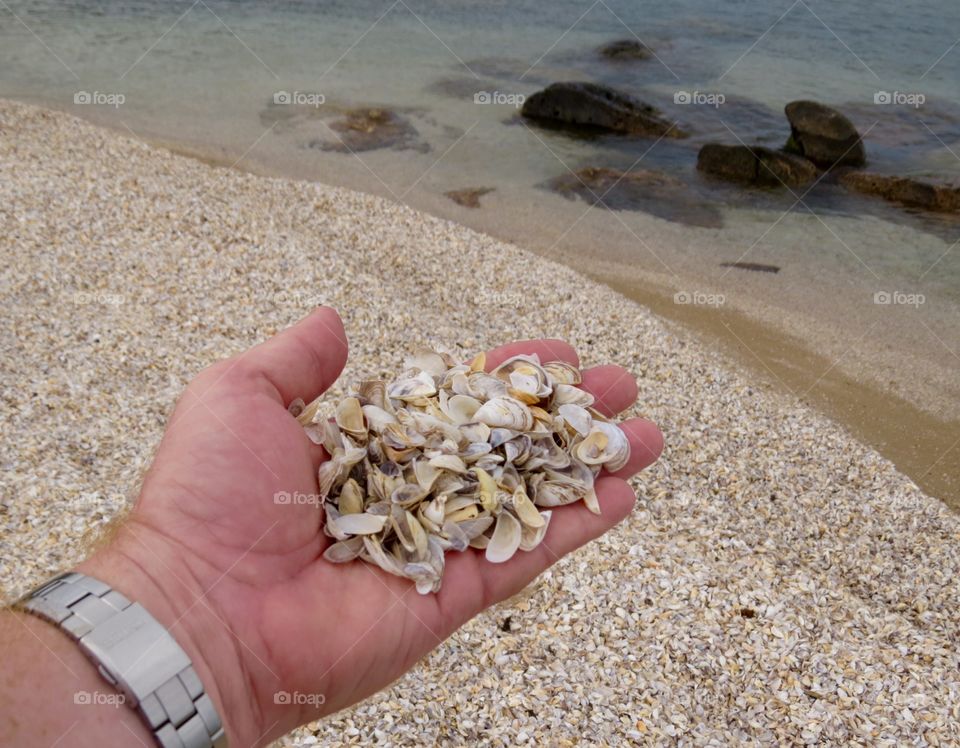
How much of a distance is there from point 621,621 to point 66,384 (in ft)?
10.9

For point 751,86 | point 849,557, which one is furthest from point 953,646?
point 751,86

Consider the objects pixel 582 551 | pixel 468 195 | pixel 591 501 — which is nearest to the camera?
pixel 591 501

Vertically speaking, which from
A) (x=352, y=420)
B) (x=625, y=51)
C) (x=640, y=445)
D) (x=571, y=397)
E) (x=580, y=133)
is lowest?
(x=580, y=133)

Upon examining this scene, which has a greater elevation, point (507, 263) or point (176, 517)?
point (176, 517)

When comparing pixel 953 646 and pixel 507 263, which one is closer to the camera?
pixel 953 646

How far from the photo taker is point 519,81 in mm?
15906

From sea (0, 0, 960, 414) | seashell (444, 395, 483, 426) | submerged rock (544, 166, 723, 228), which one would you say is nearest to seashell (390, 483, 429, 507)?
seashell (444, 395, 483, 426)

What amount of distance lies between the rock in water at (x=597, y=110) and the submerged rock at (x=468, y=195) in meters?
3.60

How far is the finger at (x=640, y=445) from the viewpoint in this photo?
325 cm

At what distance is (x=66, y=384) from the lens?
4.57 meters

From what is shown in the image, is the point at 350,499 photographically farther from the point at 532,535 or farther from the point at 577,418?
the point at 577,418

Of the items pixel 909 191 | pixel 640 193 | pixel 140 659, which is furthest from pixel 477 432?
pixel 909 191

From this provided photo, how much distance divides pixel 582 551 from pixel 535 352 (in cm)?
104

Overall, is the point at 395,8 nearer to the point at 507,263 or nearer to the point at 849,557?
the point at 507,263
